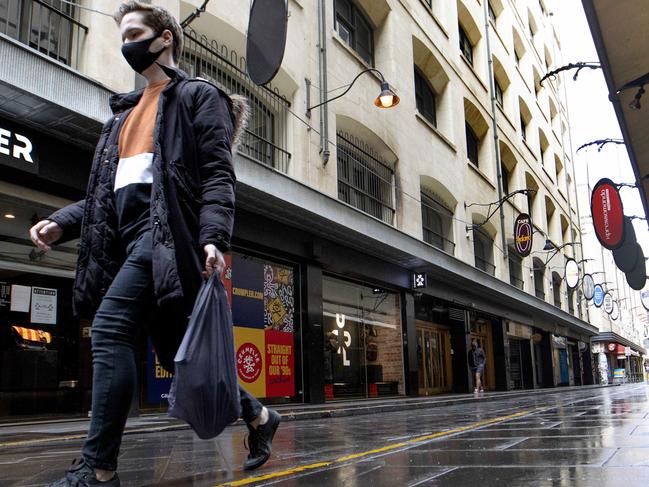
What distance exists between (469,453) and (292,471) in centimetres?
127

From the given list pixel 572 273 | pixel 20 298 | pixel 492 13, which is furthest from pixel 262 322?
pixel 492 13

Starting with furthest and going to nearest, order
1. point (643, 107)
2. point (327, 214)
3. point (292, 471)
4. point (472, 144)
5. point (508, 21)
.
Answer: point (508, 21)
point (472, 144)
point (327, 214)
point (643, 107)
point (292, 471)

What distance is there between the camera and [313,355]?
1204 cm

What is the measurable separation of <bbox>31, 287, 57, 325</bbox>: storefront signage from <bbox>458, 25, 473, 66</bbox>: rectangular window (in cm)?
1970

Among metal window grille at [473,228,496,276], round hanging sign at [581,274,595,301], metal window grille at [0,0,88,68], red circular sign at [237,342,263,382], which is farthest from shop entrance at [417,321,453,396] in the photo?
round hanging sign at [581,274,595,301]

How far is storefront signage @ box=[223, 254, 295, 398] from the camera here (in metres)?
10.6

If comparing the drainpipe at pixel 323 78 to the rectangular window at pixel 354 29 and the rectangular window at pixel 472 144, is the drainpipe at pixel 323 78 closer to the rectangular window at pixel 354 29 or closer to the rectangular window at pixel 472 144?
the rectangular window at pixel 354 29

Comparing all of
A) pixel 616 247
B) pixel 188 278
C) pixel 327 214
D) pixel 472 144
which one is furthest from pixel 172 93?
pixel 472 144

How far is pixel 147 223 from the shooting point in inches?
101

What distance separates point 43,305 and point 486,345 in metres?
18.6

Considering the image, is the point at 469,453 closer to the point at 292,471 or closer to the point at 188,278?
the point at 292,471

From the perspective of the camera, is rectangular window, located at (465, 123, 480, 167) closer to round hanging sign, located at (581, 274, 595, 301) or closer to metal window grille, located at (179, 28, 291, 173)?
round hanging sign, located at (581, 274, 595, 301)

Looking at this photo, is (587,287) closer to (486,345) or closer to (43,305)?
(486,345)

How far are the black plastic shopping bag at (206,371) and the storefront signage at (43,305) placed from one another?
259 inches
